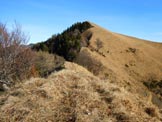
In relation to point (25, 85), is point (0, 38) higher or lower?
higher

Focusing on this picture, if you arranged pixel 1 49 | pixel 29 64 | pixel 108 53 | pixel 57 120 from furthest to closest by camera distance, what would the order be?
pixel 108 53, pixel 29 64, pixel 1 49, pixel 57 120

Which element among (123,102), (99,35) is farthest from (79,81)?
(99,35)

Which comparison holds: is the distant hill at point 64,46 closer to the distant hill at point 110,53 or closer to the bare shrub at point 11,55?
the distant hill at point 110,53

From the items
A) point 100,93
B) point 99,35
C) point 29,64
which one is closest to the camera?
point 100,93

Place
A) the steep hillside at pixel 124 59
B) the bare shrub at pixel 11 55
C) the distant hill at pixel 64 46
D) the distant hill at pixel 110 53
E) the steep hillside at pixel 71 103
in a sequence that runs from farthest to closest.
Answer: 1. the steep hillside at pixel 124 59
2. the distant hill at pixel 110 53
3. the distant hill at pixel 64 46
4. the bare shrub at pixel 11 55
5. the steep hillside at pixel 71 103

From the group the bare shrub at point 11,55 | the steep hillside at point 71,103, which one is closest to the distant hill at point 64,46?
the bare shrub at point 11,55

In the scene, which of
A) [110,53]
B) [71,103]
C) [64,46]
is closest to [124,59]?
[110,53]

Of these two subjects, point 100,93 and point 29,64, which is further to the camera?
point 29,64

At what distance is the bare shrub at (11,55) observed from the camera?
1695 cm

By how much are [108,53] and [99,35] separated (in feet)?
28.2

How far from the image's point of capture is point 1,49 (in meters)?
17.2

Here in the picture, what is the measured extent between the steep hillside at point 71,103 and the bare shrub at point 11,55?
6.24 metres

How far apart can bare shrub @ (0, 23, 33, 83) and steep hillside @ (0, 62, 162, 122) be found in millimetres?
6235

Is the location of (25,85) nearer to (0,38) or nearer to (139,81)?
(0,38)
